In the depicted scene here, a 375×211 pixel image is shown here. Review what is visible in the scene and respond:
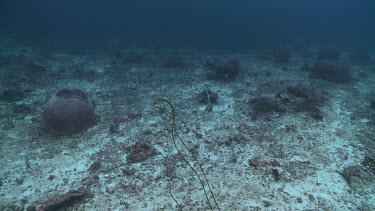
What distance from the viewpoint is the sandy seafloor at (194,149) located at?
18.7 ft

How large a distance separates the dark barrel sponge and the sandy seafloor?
1.14 feet

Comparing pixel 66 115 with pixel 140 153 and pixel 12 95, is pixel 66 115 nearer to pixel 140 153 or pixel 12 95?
pixel 140 153

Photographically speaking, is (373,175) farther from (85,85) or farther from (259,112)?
(85,85)

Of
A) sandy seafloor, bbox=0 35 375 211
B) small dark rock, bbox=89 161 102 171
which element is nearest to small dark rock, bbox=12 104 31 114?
sandy seafloor, bbox=0 35 375 211

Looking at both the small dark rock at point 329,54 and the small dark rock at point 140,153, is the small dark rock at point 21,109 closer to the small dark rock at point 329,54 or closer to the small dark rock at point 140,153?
the small dark rock at point 140,153

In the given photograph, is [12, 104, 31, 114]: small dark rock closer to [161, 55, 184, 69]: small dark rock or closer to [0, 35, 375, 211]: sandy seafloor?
[0, 35, 375, 211]: sandy seafloor

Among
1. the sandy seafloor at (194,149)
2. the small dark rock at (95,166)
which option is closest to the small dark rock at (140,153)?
the sandy seafloor at (194,149)

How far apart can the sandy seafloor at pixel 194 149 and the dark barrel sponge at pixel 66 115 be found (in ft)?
1.14

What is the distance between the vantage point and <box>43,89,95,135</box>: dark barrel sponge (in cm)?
805

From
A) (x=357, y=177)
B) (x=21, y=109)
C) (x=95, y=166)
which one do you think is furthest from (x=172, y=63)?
(x=357, y=177)

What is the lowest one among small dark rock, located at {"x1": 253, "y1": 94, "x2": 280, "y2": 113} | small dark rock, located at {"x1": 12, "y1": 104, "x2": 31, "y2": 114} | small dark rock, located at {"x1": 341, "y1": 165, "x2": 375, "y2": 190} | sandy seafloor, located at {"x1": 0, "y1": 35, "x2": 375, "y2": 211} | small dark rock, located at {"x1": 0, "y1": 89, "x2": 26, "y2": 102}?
small dark rock, located at {"x1": 341, "y1": 165, "x2": 375, "y2": 190}

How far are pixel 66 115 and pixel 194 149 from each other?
15.1ft

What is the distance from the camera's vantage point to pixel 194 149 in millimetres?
7547

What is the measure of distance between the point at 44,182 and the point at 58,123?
2.50m
